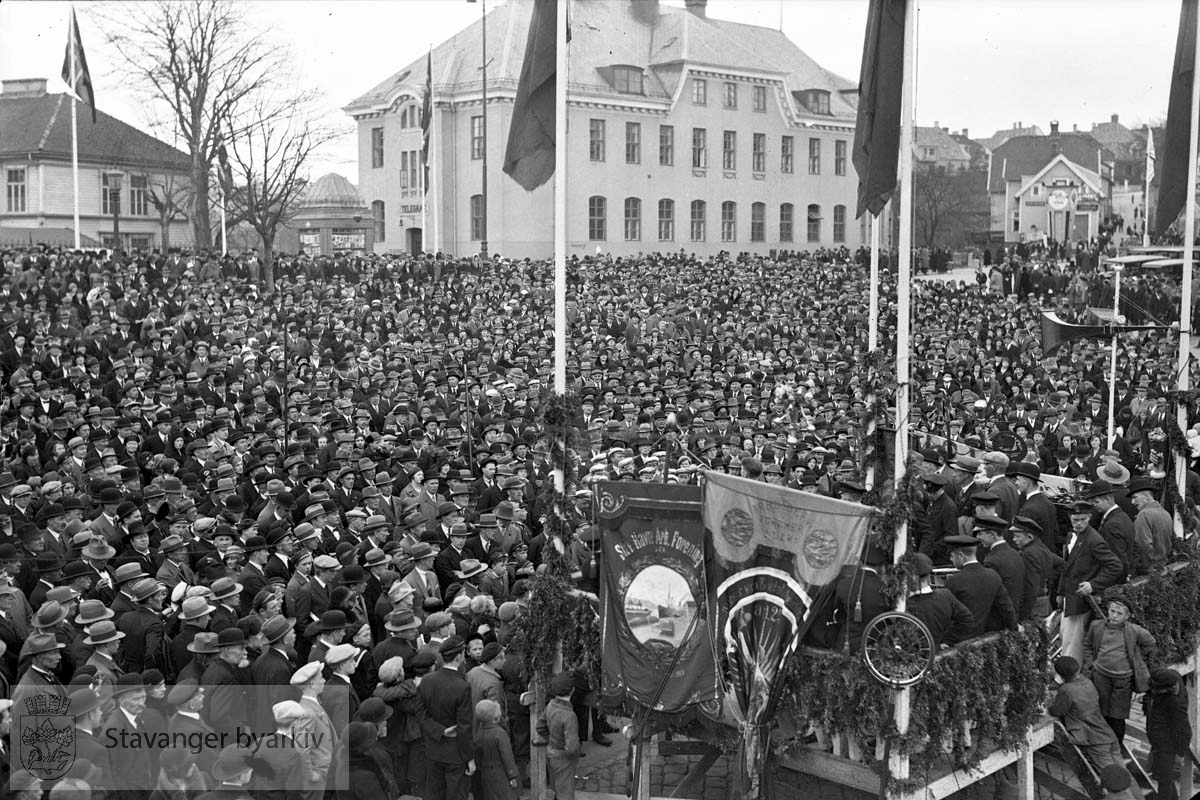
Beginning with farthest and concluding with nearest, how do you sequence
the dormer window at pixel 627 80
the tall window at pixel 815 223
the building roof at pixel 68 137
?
the tall window at pixel 815 223, the building roof at pixel 68 137, the dormer window at pixel 627 80

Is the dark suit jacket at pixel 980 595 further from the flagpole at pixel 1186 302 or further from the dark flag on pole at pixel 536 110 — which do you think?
the dark flag on pole at pixel 536 110

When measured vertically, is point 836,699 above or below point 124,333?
below

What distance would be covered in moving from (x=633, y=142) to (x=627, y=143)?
0.34 m

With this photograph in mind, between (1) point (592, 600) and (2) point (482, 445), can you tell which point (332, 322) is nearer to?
(2) point (482, 445)

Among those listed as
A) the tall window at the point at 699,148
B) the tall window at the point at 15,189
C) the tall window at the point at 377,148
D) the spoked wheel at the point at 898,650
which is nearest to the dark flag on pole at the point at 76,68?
the tall window at the point at 377,148

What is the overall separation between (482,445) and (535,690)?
7239mm

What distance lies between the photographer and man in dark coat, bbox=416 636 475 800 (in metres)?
8.91

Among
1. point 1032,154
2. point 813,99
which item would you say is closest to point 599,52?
point 813,99

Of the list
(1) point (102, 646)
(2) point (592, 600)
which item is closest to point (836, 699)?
(2) point (592, 600)

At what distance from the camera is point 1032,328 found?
32969 mm

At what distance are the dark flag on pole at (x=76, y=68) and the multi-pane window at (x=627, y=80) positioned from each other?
84.0ft

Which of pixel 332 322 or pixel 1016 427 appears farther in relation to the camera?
pixel 332 322

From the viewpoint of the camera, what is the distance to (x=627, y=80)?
5625cm

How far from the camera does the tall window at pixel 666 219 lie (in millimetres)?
58156
